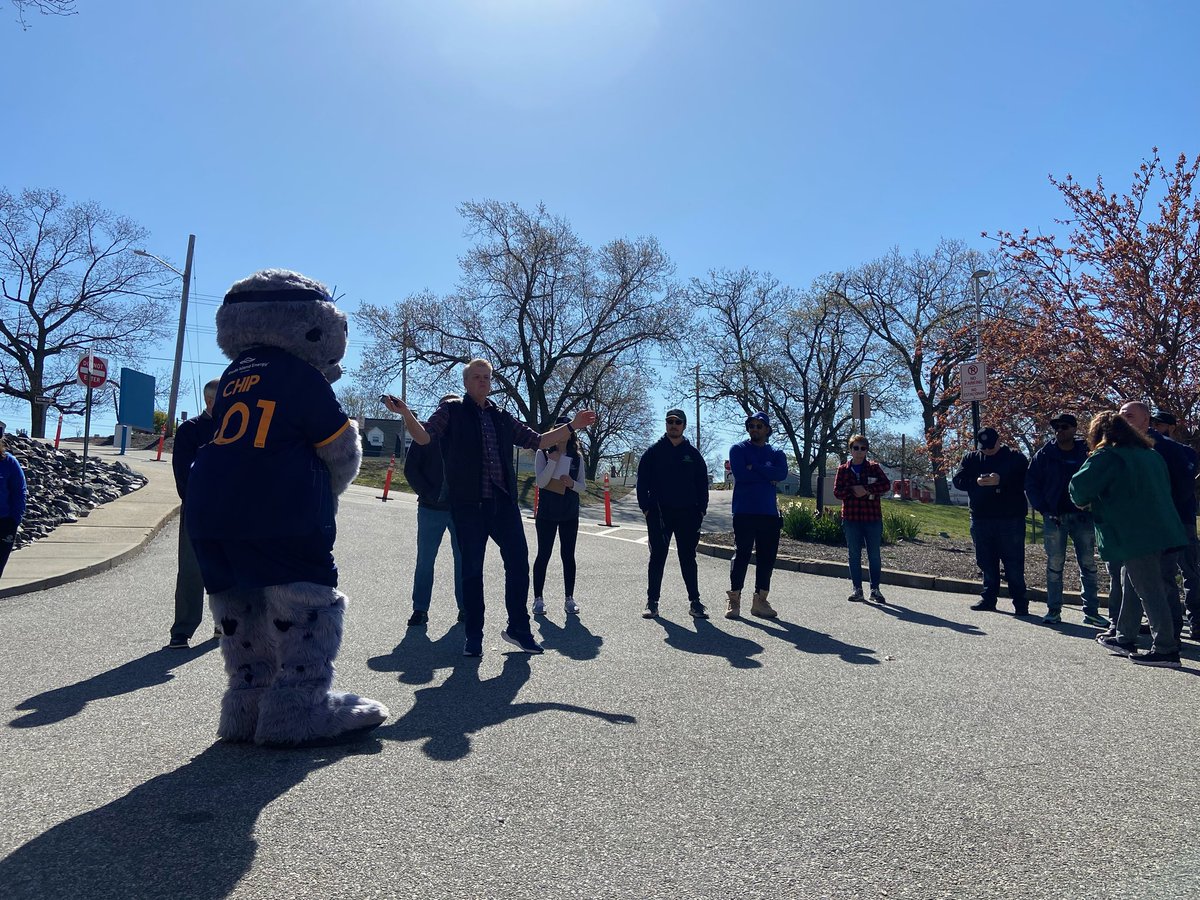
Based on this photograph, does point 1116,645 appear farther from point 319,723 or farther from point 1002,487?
A: point 319,723

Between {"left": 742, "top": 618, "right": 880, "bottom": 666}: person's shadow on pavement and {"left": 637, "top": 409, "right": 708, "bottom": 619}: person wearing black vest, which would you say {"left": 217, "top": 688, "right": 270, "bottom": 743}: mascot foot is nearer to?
{"left": 742, "top": 618, "right": 880, "bottom": 666}: person's shadow on pavement

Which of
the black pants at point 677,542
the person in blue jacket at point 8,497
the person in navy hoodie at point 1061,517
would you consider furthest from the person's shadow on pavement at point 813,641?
the person in blue jacket at point 8,497

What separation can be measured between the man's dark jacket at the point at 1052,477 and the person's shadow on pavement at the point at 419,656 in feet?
17.4

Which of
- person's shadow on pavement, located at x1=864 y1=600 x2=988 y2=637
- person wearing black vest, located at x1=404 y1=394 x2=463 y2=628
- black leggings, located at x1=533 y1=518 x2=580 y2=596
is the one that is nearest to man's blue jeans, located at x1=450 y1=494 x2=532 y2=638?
person wearing black vest, located at x1=404 y1=394 x2=463 y2=628

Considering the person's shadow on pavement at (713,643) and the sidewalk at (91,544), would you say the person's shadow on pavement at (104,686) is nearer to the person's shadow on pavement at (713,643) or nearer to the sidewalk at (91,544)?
the person's shadow on pavement at (713,643)

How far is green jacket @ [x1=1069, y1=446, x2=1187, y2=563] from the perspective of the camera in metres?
5.93

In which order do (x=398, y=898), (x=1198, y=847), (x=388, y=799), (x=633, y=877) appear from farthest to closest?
(x=388, y=799), (x=1198, y=847), (x=633, y=877), (x=398, y=898)

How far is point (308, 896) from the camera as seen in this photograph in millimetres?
2301

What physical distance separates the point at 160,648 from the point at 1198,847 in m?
5.65

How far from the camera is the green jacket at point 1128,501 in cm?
593

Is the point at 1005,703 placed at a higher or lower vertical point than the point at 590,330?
lower

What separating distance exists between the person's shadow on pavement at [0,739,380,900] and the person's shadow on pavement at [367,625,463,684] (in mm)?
1729

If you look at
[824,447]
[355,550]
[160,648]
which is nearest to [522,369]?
[824,447]

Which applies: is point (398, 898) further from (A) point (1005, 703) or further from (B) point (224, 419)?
(A) point (1005, 703)
